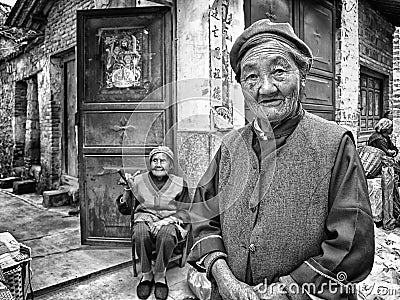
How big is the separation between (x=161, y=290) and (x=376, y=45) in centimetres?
679

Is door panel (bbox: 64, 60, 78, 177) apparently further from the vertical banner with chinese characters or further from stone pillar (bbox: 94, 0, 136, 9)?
the vertical banner with chinese characters

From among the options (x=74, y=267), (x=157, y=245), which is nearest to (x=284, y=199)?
(x=157, y=245)

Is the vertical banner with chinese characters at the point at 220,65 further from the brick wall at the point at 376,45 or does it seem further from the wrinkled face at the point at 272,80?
the brick wall at the point at 376,45

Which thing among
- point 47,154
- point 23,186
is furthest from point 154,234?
point 23,186

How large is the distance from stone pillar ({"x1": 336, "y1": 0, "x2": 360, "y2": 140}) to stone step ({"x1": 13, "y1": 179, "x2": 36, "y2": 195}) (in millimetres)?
6192

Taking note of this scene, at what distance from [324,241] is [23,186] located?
7704 millimetres

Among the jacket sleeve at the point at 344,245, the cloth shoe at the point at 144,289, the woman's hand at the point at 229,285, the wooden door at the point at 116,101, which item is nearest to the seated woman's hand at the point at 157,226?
the cloth shoe at the point at 144,289

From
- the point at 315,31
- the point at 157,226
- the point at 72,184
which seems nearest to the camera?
the point at 157,226

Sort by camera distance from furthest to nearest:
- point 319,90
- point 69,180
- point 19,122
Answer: point 19,122 → point 69,180 → point 319,90

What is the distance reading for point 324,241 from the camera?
114cm

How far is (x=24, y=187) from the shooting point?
7.65 m

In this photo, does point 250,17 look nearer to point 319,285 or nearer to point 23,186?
point 319,285

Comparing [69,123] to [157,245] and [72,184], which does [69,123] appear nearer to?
[72,184]

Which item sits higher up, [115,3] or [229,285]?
[115,3]
